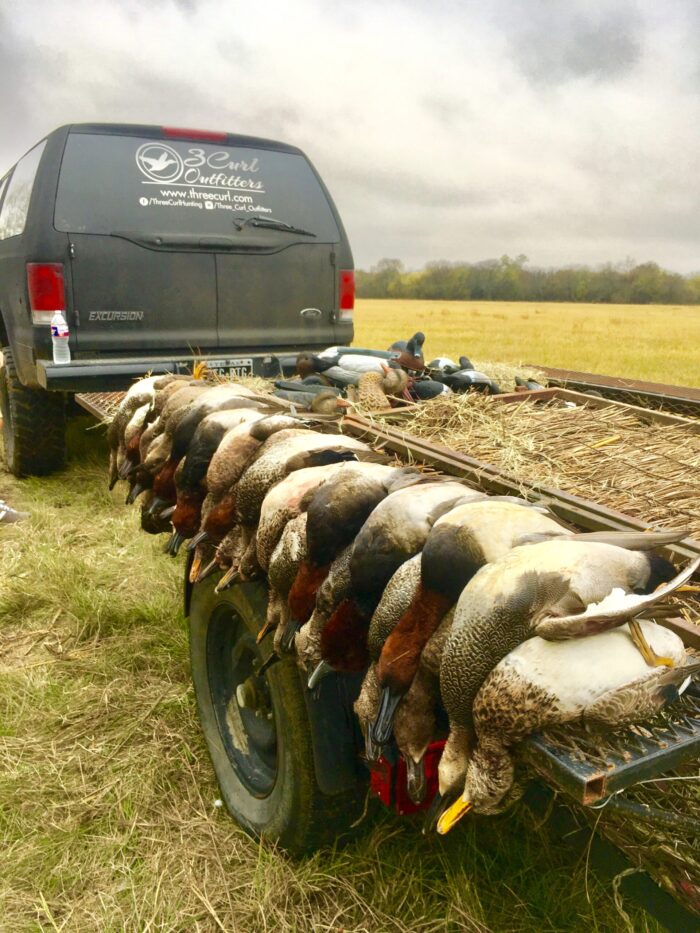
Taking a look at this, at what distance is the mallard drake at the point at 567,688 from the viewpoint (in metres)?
1.19

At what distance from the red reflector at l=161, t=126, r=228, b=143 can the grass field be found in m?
3.36

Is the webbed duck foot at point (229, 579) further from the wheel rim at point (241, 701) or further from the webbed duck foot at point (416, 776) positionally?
the webbed duck foot at point (416, 776)

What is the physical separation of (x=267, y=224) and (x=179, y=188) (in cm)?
69

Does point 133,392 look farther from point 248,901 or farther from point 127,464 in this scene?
point 248,901

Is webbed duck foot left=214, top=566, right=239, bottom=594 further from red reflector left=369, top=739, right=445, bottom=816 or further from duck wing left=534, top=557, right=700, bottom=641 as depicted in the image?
duck wing left=534, top=557, right=700, bottom=641

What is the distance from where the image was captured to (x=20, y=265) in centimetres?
532

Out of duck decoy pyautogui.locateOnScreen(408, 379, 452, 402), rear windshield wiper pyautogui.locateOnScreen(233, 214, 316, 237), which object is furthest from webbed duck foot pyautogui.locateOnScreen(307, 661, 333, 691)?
rear windshield wiper pyautogui.locateOnScreen(233, 214, 316, 237)

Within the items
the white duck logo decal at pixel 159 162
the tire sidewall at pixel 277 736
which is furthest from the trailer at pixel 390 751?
the white duck logo decal at pixel 159 162

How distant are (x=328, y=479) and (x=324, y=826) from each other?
106 cm

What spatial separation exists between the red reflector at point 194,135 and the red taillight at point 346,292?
1.34 metres

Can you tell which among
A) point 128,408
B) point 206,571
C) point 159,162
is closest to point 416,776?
point 206,571

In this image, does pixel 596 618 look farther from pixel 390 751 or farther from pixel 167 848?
pixel 167 848

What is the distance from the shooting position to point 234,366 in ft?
18.0

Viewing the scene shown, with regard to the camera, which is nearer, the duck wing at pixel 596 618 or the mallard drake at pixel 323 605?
the duck wing at pixel 596 618
